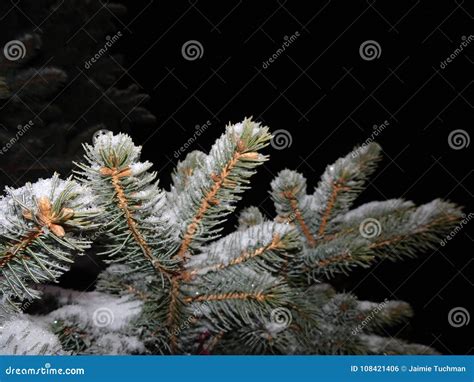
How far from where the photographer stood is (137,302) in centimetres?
96

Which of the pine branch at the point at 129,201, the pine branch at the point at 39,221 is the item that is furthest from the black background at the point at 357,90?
the pine branch at the point at 39,221

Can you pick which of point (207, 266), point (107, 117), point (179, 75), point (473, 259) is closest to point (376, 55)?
point (179, 75)

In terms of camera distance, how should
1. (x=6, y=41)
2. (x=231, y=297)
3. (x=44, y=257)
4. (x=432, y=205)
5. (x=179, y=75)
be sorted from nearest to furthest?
(x=44, y=257)
(x=231, y=297)
(x=432, y=205)
(x=6, y=41)
(x=179, y=75)

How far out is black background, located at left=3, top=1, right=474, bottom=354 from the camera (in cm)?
617

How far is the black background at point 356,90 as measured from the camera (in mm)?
6172

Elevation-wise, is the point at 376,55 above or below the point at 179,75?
above

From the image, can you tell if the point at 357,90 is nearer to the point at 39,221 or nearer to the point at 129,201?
the point at 129,201

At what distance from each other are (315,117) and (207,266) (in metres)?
6.14

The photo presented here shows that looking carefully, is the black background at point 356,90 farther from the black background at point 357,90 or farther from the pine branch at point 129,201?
the pine branch at point 129,201

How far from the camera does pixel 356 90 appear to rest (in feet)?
23.1

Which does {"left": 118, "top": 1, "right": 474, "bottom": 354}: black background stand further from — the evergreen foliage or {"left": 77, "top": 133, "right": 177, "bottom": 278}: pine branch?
{"left": 77, "top": 133, "right": 177, "bottom": 278}: pine branch

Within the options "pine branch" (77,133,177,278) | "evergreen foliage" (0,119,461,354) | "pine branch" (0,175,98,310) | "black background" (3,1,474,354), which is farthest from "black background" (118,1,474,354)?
"pine branch" (0,175,98,310)

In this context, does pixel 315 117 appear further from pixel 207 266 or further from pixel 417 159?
pixel 207 266

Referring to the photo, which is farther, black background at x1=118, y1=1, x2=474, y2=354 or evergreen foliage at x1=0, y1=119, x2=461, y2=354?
black background at x1=118, y1=1, x2=474, y2=354
